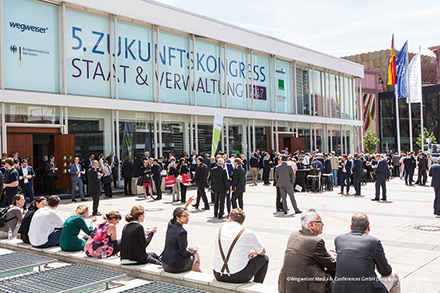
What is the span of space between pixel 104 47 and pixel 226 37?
8.84 meters

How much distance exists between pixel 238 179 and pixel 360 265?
29.1 ft

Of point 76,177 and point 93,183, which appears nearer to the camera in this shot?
point 93,183

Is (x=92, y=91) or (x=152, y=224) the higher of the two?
(x=92, y=91)

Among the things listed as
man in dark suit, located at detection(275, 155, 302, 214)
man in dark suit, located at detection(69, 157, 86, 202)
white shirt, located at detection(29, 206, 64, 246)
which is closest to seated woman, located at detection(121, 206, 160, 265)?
white shirt, located at detection(29, 206, 64, 246)

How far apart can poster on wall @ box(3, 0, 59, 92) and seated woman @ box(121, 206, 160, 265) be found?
12861 mm

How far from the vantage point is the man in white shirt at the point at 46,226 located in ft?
26.1

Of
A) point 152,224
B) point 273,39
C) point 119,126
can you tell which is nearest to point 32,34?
point 119,126

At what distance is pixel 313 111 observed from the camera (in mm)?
34969

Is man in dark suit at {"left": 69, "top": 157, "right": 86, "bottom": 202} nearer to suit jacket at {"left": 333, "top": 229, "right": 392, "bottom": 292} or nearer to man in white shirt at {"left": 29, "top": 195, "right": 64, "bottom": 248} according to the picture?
man in white shirt at {"left": 29, "top": 195, "right": 64, "bottom": 248}

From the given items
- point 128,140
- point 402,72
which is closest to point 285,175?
point 128,140

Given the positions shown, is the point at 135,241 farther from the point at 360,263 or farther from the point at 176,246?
the point at 360,263

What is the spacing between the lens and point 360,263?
4.23 meters

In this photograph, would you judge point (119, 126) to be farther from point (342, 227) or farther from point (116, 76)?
point (342, 227)

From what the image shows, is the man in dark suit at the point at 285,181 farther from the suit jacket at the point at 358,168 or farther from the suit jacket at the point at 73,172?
the suit jacket at the point at 73,172
